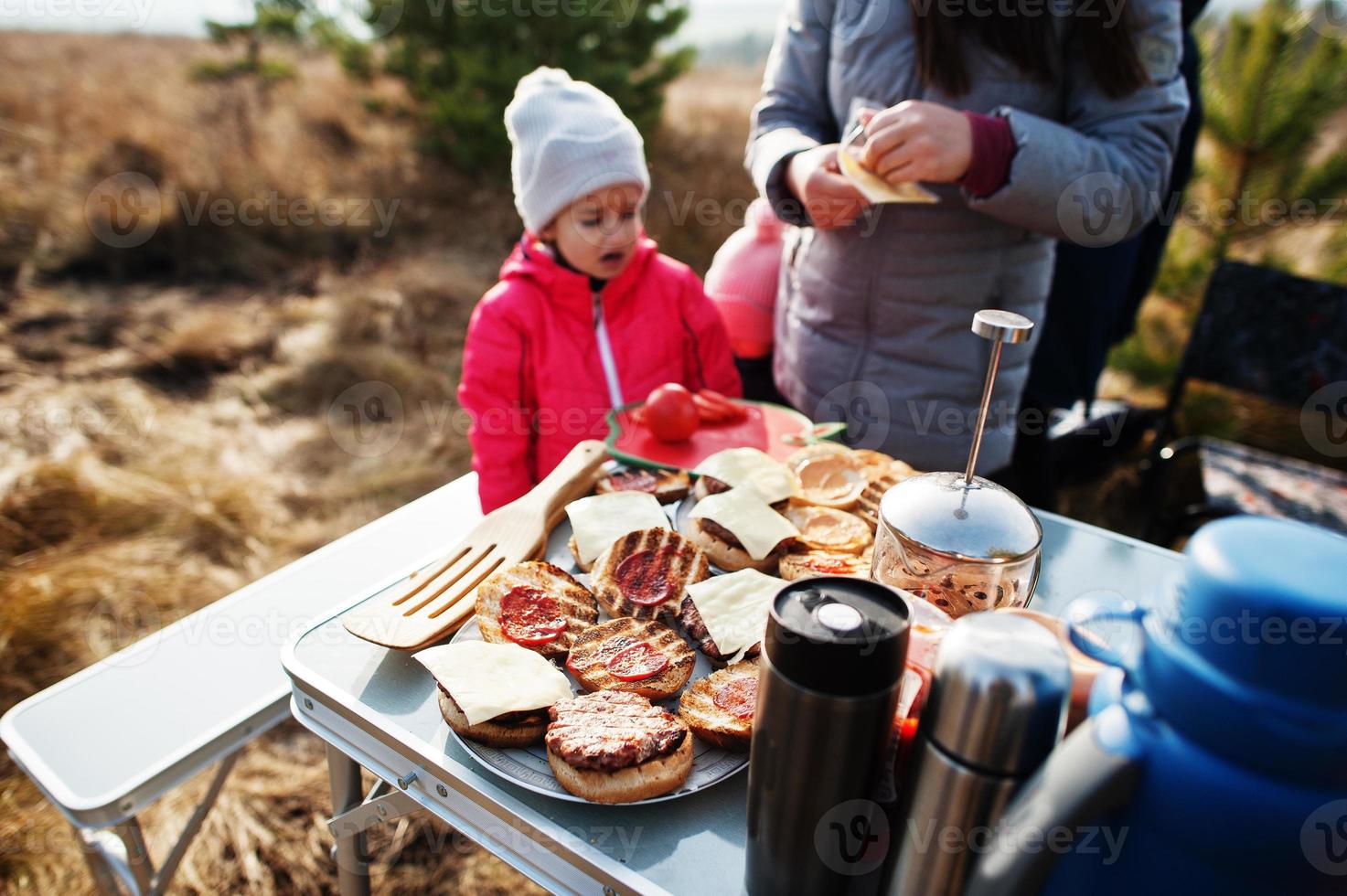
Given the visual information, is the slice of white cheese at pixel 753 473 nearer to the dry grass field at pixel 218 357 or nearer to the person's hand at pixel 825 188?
the person's hand at pixel 825 188

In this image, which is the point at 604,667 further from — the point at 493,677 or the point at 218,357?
the point at 218,357

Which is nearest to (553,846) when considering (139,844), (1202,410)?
(139,844)

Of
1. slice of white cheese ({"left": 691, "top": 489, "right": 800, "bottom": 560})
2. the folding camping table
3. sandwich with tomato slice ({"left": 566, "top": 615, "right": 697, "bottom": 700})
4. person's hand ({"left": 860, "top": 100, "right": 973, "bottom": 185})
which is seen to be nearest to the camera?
the folding camping table

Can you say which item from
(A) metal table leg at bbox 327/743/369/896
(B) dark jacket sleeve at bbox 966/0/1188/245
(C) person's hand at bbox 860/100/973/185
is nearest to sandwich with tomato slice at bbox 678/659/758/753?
(A) metal table leg at bbox 327/743/369/896

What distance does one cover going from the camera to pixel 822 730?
2.49 feet

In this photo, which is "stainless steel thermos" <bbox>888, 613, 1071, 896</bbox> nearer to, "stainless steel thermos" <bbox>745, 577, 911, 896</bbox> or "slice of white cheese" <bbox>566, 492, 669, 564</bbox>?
"stainless steel thermos" <bbox>745, 577, 911, 896</bbox>

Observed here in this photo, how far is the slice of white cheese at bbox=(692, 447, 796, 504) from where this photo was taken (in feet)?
5.13

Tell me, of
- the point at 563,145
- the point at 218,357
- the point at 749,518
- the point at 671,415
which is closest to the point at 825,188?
the point at 671,415

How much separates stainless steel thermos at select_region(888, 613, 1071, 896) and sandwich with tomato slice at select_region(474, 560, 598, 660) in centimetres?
65

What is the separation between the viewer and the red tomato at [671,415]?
1866 millimetres

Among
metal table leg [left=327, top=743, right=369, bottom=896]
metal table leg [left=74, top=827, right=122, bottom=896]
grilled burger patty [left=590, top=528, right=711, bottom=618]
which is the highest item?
grilled burger patty [left=590, top=528, right=711, bottom=618]

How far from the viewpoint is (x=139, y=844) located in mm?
1689

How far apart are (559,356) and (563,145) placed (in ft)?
2.01

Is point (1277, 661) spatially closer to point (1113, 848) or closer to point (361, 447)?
point (1113, 848)
